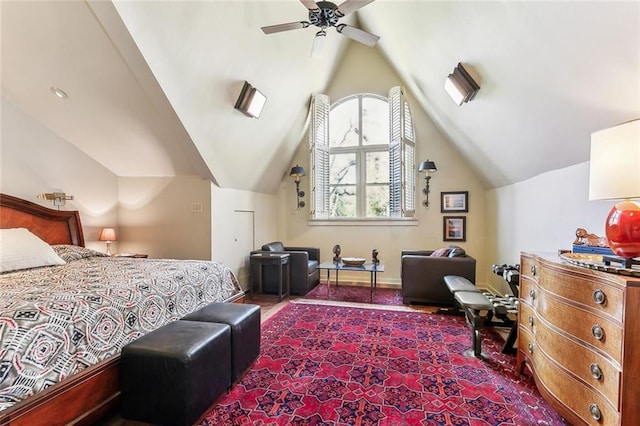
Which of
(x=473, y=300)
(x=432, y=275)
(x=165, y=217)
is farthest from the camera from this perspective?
(x=165, y=217)

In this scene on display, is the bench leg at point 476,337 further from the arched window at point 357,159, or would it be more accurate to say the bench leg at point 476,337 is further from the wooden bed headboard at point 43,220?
the wooden bed headboard at point 43,220

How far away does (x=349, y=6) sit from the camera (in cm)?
253

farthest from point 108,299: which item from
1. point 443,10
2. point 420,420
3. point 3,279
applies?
point 443,10

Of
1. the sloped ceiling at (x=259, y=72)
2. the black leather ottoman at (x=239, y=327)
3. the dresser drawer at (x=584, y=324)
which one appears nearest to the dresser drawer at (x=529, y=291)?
the dresser drawer at (x=584, y=324)

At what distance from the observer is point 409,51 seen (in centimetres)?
379

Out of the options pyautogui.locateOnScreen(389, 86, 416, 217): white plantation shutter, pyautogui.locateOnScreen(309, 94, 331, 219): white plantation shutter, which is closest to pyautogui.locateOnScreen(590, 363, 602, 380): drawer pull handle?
pyautogui.locateOnScreen(389, 86, 416, 217): white plantation shutter

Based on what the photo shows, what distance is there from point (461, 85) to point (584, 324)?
2.36 meters

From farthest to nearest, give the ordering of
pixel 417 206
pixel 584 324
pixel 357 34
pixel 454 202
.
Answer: pixel 417 206, pixel 454 202, pixel 357 34, pixel 584 324

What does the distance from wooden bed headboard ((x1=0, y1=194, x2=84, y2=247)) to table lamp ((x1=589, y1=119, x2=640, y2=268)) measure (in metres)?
4.81

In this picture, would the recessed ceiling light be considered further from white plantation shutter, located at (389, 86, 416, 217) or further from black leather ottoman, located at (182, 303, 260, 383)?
white plantation shutter, located at (389, 86, 416, 217)

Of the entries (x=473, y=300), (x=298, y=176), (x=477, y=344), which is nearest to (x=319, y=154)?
(x=298, y=176)

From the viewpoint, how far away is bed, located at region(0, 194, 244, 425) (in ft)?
4.51

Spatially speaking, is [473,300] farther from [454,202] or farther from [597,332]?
[454,202]

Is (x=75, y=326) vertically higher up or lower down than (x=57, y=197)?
lower down
